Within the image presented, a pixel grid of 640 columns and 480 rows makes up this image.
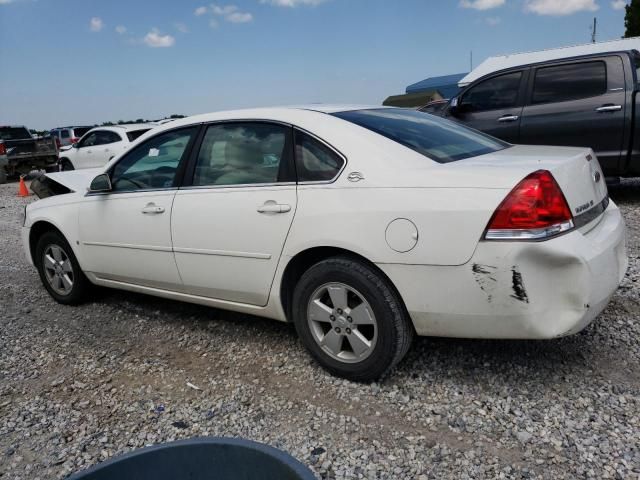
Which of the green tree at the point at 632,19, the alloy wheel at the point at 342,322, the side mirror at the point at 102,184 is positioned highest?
the green tree at the point at 632,19

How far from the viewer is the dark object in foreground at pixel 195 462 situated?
1.49m

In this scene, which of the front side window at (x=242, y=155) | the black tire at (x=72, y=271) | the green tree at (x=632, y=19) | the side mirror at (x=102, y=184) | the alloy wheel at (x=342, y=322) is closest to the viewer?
the alloy wheel at (x=342, y=322)

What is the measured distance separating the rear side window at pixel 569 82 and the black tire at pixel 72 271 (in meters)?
5.76

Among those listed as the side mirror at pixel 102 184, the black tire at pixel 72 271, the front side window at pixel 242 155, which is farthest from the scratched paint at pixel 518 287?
the black tire at pixel 72 271

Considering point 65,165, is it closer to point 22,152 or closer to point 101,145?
point 101,145

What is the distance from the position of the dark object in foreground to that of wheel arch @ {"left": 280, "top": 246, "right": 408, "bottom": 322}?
146 centimetres

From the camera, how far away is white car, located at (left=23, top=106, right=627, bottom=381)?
255cm

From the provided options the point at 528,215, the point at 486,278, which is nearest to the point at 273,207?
the point at 486,278

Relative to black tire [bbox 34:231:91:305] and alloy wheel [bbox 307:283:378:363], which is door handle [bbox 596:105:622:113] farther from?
black tire [bbox 34:231:91:305]

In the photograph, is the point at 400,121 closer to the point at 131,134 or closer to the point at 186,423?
the point at 186,423

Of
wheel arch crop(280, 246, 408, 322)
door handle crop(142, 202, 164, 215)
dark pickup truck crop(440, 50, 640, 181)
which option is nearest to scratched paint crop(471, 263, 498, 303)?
wheel arch crop(280, 246, 408, 322)

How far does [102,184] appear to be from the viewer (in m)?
4.11

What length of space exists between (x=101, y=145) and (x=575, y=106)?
1139 centimetres

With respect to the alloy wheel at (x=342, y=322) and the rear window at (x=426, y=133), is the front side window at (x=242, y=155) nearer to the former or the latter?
the rear window at (x=426, y=133)
